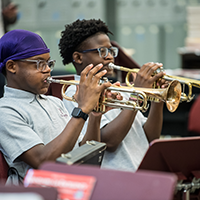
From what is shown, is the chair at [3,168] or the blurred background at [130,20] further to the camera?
the blurred background at [130,20]

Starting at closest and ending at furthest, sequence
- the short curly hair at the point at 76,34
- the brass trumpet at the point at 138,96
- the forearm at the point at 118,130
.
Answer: the brass trumpet at the point at 138,96 → the forearm at the point at 118,130 → the short curly hair at the point at 76,34

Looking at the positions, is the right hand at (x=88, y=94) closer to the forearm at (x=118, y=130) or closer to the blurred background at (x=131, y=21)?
the forearm at (x=118, y=130)

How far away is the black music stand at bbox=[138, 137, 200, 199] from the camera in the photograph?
4.22ft

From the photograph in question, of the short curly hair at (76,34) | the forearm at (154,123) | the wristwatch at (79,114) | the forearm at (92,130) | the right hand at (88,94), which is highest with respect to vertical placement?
the short curly hair at (76,34)

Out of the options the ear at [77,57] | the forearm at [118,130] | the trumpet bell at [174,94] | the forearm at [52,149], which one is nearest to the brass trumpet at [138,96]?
the trumpet bell at [174,94]

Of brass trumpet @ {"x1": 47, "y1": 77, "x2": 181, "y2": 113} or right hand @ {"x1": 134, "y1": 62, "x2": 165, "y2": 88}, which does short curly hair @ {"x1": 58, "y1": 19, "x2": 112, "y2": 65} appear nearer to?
brass trumpet @ {"x1": 47, "y1": 77, "x2": 181, "y2": 113}

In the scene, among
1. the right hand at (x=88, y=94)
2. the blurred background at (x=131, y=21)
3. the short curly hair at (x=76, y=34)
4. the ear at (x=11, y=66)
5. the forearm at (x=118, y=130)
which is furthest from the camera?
the blurred background at (x=131, y=21)

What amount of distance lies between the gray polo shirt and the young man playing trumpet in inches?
14.2

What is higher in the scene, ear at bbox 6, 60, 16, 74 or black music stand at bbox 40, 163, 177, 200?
ear at bbox 6, 60, 16, 74

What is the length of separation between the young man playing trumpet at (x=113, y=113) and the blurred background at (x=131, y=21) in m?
3.90

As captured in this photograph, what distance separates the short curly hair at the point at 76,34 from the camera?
221 cm

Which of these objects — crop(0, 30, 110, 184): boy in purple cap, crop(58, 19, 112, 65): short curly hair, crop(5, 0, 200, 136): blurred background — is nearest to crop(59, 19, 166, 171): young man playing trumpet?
crop(58, 19, 112, 65): short curly hair

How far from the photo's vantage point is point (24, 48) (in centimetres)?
172

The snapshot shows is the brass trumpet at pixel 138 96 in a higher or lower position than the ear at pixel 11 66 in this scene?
lower
